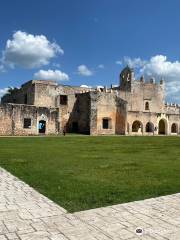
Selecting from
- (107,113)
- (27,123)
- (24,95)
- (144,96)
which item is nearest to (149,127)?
(144,96)

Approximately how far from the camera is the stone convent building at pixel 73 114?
34.4m

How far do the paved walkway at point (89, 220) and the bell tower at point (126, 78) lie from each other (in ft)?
148

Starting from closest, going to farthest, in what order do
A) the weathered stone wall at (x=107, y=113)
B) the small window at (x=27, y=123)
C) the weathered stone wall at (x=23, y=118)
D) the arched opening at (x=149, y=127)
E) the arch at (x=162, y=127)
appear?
1. the weathered stone wall at (x=23, y=118)
2. the small window at (x=27, y=123)
3. the weathered stone wall at (x=107, y=113)
4. the arched opening at (x=149, y=127)
5. the arch at (x=162, y=127)

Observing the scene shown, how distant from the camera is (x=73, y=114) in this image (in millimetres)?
42406

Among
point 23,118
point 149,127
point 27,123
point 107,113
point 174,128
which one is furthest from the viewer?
point 174,128

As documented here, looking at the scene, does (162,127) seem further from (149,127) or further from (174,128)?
(149,127)

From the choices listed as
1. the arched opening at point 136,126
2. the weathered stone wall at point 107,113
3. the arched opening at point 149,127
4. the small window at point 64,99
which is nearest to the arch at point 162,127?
the arched opening at point 149,127

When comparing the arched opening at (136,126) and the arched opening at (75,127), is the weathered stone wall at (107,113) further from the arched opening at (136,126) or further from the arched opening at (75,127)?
the arched opening at (136,126)

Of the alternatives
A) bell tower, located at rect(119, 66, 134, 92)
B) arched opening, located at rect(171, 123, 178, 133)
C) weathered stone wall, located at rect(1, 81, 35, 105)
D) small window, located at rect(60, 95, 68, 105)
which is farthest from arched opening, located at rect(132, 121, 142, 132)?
weathered stone wall, located at rect(1, 81, 35, 105)

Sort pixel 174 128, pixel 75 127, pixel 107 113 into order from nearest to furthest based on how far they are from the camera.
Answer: pixel 107 113 < pixel 75 127 < pixel 174 128

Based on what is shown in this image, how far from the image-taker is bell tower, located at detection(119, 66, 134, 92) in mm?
50844

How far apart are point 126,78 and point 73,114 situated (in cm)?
1366

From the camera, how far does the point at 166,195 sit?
22.4ft

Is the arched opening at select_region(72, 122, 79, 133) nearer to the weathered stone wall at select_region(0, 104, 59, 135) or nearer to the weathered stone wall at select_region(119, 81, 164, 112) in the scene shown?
the weathered stone wall at select_region(0, 104, 59, 135)
